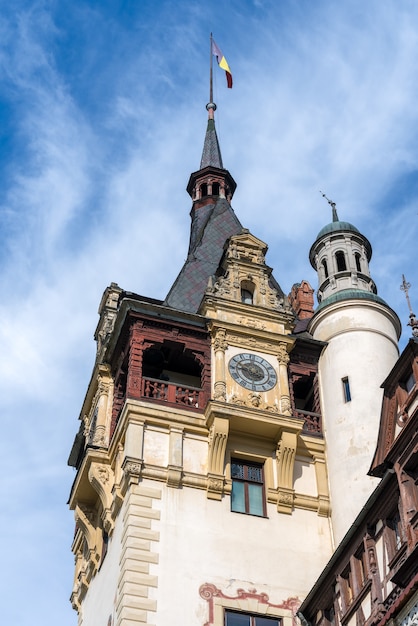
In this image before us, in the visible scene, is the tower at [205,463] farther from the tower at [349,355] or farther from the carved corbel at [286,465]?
the tower at [349,355]

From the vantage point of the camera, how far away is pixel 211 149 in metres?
45.3

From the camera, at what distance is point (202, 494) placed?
26.2m

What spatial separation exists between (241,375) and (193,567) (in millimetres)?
6269

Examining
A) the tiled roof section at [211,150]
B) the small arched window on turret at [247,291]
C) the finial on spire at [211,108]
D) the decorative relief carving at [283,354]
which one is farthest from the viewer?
the finial on spire at [211,108]

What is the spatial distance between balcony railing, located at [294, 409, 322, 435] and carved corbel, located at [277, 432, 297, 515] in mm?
1420

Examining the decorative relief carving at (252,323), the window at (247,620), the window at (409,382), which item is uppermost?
the decorative relief carving at (252,323)

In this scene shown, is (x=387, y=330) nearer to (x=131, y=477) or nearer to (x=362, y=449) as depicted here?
(x=362, y=449)

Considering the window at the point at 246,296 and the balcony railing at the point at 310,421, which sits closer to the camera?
the balcony railing at the point at 310,421

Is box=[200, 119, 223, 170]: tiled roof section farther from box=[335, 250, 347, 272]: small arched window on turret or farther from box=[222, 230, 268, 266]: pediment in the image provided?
box=[335, 250, 347, 272]: small arched window on turret

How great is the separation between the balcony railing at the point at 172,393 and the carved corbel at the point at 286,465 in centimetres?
246

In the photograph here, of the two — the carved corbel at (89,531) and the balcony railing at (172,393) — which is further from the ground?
the balcony railing at (172,393)

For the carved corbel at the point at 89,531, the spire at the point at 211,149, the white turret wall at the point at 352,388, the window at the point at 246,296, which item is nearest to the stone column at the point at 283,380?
the white turret wall at the point at 352,388

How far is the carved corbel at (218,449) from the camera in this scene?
26.4 m

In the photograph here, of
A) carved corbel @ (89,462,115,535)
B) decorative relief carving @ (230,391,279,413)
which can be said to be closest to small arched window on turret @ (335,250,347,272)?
decorative relief carving @ (230,391,279,413)
